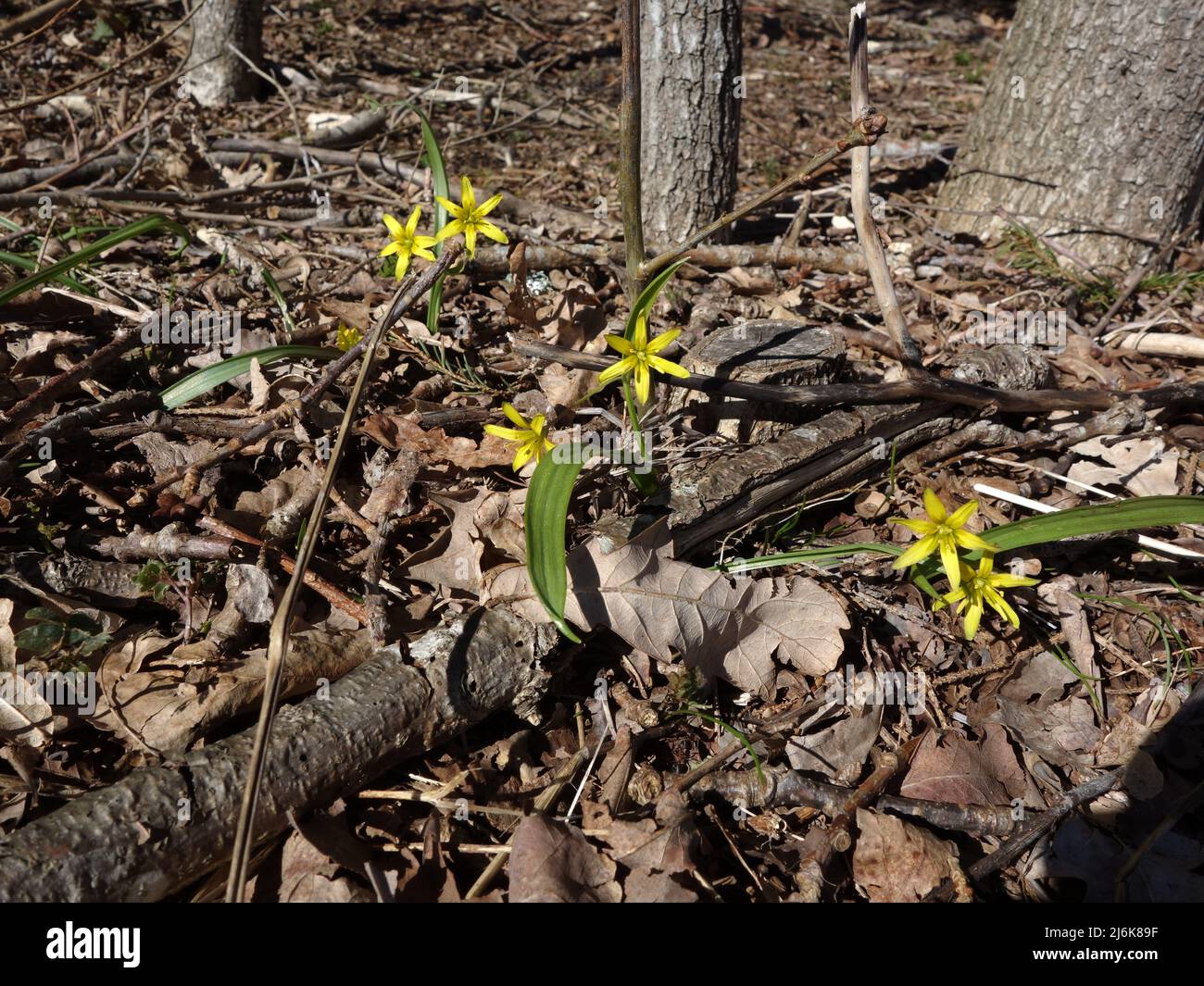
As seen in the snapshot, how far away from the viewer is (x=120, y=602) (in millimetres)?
1874

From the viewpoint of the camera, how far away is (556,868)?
1514 millimetres

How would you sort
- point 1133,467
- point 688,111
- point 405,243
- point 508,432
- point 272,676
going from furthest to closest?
1. point 688,111
2. point 1133,467
3. point 405,243
4. point 508,432
5. point 272,676

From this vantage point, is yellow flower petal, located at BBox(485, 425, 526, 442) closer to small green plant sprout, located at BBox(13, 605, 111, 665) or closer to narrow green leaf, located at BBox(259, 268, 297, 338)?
small green plant sprout, located at BBox(13, 605, 111, 665)

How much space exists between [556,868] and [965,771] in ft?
3.25

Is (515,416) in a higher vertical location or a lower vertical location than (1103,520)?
higher

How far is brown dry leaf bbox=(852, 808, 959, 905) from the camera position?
1.64 m

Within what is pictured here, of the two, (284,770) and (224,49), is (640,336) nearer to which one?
(284,770)

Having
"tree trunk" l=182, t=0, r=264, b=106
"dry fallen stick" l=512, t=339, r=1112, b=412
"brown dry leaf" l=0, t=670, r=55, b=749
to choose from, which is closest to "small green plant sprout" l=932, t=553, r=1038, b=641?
"dry fallen stick" l=512, t=339, r=1112, b=412

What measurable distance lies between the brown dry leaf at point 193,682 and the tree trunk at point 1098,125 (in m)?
3.46

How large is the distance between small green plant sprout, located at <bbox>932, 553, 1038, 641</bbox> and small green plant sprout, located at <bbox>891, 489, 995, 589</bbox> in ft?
0.16

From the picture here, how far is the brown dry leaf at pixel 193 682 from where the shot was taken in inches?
63.6

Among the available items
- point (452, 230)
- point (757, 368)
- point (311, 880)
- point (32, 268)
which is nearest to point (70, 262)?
point (32, 268)
